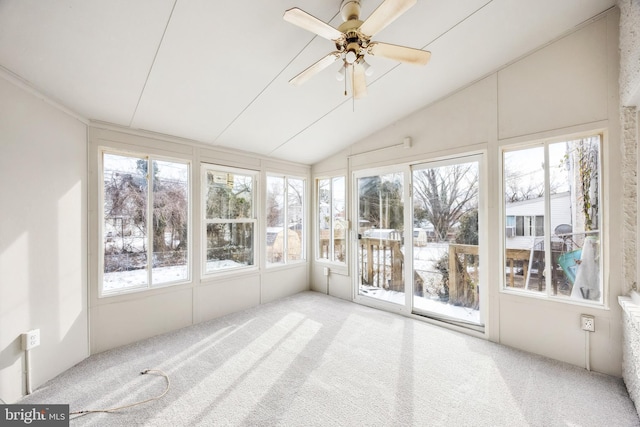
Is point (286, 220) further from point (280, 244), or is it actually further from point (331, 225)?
point (331, 225)

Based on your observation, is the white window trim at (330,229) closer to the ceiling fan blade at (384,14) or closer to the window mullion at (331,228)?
the window mullion at (331,228)

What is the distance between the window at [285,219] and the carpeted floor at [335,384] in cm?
157

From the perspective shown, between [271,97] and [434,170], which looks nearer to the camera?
[271,97]

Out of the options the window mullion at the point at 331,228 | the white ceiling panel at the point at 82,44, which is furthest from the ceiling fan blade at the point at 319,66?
the window mullion at the point at 331,228

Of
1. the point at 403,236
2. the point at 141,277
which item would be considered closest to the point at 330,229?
the point at 403,236

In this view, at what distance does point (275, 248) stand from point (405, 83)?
3049 millimetres

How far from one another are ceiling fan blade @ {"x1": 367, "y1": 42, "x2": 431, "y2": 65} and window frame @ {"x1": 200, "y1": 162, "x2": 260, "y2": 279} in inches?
103

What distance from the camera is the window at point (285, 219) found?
4383 mm

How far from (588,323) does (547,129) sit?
181 centimetres

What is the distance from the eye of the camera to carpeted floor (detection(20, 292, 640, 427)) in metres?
1.82

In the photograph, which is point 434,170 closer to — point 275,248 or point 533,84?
point 533,84

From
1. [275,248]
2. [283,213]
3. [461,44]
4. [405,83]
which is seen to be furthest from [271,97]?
[275,248]

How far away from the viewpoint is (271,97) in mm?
2756

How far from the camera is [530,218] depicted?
8.99ft
